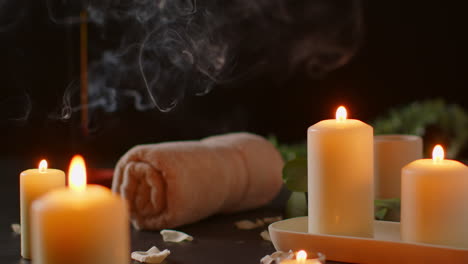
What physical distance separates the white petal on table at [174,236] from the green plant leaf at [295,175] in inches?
8.8

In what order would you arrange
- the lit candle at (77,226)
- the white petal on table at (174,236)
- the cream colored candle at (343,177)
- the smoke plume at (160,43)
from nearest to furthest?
the lit candle at (77,226), the cream colored candle at (343,177), the white petal on table at (174,236), the smoke plume at (160,43)

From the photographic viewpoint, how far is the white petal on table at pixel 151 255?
38.3 inches

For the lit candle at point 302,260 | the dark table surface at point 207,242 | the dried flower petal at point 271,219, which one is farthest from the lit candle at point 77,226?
the dried flower petal at point 271,219

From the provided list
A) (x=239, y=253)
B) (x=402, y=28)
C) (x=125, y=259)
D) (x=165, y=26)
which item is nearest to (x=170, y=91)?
(x=165, y=26)

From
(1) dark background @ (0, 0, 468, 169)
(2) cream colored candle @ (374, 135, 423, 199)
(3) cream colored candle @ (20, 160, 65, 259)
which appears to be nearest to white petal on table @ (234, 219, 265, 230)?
(2) cream colored candle @ (374, 135, 423, 199)

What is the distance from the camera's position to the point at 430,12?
3016 millimetres

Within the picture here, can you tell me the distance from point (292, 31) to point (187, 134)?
0.67m

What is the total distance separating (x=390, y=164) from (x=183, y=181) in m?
0.45

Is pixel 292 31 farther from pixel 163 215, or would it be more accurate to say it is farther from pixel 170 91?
pixel 163 215

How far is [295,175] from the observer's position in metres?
1.21

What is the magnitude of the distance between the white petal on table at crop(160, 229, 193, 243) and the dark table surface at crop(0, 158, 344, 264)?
12 mm

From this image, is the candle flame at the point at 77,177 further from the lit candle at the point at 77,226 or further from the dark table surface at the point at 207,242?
the dark table surface at the point at 207,242

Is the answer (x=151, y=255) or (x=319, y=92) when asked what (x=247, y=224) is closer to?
(x=151, y=255)

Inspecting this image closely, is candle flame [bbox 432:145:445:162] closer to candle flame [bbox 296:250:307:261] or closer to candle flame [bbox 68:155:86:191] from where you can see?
candle flame [bbox 296:250:307:261]
